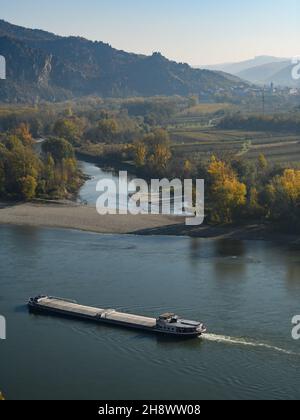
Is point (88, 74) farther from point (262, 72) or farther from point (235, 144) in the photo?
point (262, 72)

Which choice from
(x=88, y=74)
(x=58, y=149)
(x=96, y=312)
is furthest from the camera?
(x=88, y=74)

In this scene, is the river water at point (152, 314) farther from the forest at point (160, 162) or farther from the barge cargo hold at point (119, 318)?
the forest at point (160, 162)

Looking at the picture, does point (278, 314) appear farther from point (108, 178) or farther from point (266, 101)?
point (266, 101)

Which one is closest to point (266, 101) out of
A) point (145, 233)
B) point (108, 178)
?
point (108, 178)

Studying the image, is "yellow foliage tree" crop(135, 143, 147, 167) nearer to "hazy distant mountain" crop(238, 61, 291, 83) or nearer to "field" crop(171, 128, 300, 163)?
"field" crop(171, 128, 300, 163)

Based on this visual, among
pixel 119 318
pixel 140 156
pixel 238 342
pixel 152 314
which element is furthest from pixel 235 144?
pixel 238 342

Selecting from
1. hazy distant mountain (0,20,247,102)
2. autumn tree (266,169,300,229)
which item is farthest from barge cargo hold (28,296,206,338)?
hazy distant mountain (0,20,247,102)

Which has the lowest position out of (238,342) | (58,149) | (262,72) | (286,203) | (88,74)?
(238,342)
